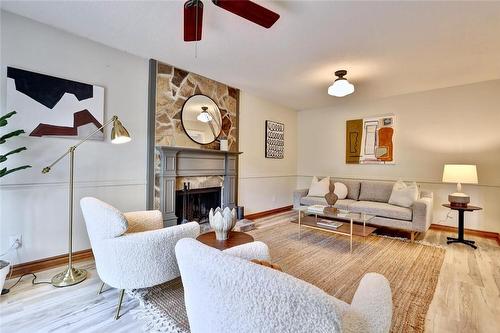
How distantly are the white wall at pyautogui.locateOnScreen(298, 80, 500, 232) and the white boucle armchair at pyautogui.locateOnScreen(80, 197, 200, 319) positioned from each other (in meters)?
4.26

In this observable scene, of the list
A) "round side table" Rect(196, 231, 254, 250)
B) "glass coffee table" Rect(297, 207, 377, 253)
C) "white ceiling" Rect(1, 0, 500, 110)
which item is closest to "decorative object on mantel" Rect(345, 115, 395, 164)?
"white ceiling" Rect(1, 0, 500, 110)

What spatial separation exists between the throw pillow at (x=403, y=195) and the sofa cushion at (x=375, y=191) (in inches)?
9.5

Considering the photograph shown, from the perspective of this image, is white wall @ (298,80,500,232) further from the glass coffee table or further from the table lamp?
the glass coffee table

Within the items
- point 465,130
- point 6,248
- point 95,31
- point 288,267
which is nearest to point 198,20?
point 95,31

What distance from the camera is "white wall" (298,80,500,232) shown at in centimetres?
356

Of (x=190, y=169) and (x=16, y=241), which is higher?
(x=190, y=169)

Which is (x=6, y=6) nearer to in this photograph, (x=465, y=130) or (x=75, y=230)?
(x=75, y=230)

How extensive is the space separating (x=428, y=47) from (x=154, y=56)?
10.5 ft

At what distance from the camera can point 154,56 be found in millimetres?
2924

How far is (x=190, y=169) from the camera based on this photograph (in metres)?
3.44

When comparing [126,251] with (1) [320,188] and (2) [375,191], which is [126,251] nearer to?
(1) [320,188]

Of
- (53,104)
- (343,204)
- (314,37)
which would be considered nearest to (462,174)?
(343,204)

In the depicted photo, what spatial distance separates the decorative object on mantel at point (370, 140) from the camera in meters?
4.42

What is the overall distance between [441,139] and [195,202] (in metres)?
4.26
